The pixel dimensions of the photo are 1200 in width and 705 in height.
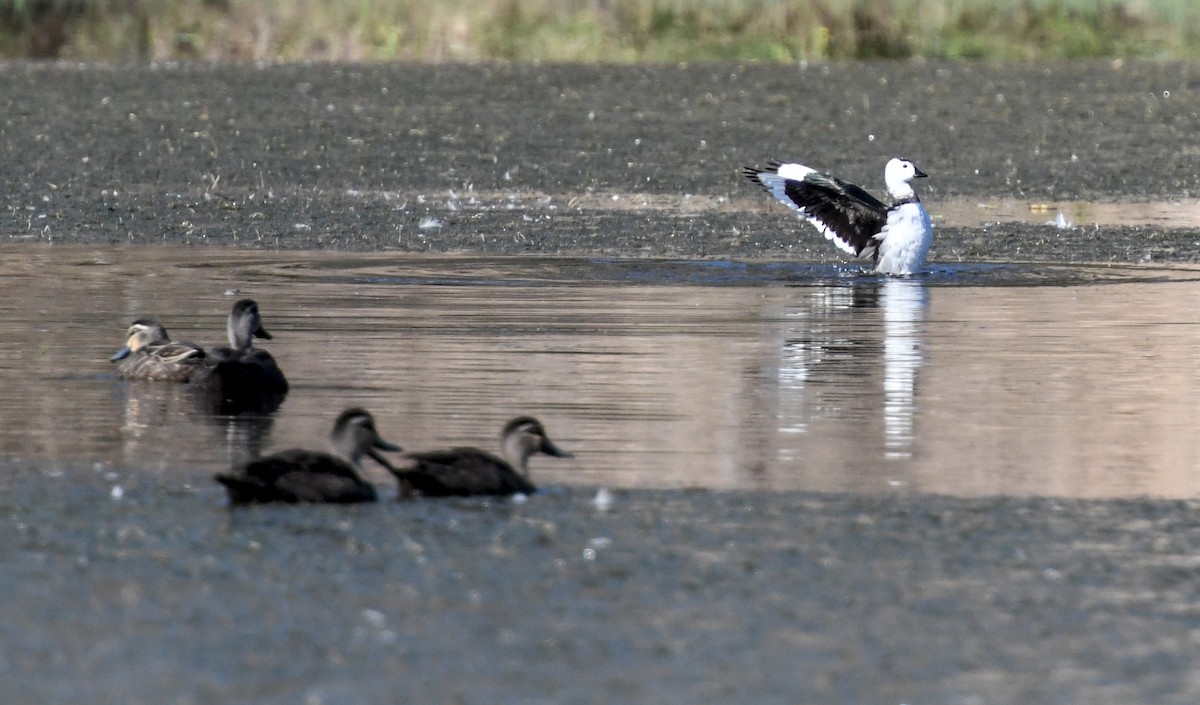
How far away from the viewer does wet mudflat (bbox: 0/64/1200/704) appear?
16.3ft

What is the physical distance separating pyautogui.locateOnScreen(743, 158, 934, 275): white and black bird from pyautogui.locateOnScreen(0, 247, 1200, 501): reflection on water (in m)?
0.44

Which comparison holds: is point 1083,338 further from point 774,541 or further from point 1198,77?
point 1198,77

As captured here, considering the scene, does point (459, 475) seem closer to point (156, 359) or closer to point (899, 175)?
point (156, 359)

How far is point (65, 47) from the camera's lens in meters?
29.2

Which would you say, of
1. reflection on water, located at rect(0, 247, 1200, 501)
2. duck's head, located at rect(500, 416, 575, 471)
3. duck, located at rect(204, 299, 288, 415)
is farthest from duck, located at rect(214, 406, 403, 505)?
duck, located at rect(204, 299, 288, 415)

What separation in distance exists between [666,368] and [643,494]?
2.87 metres

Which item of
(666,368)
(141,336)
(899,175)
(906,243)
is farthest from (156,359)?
(899,175)

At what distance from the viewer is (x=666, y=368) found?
31.5 ft

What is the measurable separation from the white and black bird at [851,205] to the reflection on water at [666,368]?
44 cm

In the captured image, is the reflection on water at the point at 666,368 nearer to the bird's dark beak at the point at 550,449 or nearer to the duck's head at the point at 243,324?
the bird's dark beak at the point at 550,449

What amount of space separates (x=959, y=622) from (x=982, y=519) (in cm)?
117

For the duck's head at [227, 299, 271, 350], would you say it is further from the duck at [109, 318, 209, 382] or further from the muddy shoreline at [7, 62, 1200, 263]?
the muddy shoreline at [7, 62, 1200, 263]

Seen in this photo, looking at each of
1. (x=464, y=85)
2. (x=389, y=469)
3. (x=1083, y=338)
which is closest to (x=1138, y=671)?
(x=389, y=469)

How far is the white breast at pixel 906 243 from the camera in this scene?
14.3 metres
